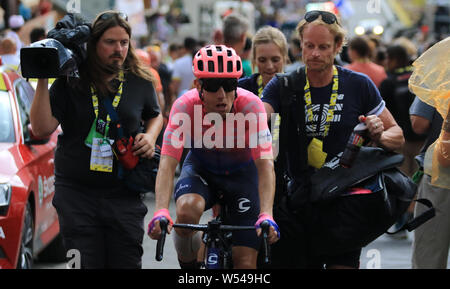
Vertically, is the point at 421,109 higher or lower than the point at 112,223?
higher

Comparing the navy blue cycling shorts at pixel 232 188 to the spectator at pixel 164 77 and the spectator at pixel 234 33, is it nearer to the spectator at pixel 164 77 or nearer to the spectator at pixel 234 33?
the spectator at pixel 234 33

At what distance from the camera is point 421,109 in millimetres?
6902

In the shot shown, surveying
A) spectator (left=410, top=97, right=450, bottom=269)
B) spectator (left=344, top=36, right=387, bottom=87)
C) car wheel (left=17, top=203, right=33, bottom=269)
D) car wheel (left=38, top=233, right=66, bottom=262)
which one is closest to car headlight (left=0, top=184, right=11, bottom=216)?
car wheel (left=17, top=203, right=33, bottom=269)

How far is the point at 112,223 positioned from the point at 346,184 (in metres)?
1.61

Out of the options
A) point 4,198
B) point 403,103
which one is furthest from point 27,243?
point 403,103

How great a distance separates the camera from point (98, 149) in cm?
591

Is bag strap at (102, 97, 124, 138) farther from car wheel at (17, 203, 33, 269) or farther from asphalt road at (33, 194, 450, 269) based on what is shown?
asphalt road at (33, 194, 450, 269)

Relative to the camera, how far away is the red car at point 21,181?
6.77 metres

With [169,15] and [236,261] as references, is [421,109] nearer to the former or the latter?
[236,261]

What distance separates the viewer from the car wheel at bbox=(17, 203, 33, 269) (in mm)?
7057

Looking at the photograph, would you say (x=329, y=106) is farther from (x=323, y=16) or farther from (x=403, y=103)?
(x=403, y=103)

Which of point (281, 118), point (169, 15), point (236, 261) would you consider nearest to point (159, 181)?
point (236, 261)

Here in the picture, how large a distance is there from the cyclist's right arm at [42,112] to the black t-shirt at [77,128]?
0.31 ft
